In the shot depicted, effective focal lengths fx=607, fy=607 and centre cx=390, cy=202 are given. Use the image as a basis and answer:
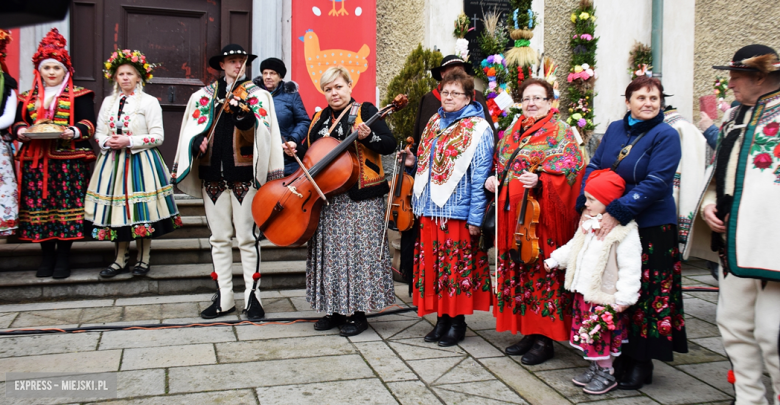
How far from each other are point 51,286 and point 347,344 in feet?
8.88

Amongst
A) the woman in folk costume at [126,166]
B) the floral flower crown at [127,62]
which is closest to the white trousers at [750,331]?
the woman in folk costume at [126,166]

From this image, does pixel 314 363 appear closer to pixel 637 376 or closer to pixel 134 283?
pixel 637 376

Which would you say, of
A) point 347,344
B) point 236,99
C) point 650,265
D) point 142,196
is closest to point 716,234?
point 650,265

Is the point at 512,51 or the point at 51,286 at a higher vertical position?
the point at 512,51

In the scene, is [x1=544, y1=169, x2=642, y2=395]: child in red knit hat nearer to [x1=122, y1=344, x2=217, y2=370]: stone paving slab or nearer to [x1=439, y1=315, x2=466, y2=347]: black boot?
[x1=439, y1=315, x2=466, y2=347]: black boot

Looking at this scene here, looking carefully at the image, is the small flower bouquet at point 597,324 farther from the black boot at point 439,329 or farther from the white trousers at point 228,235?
the white trousers at point 228,235

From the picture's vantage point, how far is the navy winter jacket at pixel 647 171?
10.5 feet

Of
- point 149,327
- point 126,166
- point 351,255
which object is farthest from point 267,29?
point 149,327

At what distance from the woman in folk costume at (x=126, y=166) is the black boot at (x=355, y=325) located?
78.9 inches

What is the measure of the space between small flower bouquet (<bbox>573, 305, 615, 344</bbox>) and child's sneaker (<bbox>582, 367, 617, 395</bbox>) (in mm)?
239

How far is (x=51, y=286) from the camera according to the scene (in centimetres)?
505

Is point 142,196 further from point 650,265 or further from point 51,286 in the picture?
point 650,265

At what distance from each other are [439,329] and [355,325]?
0.61 meters

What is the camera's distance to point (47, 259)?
517cm
